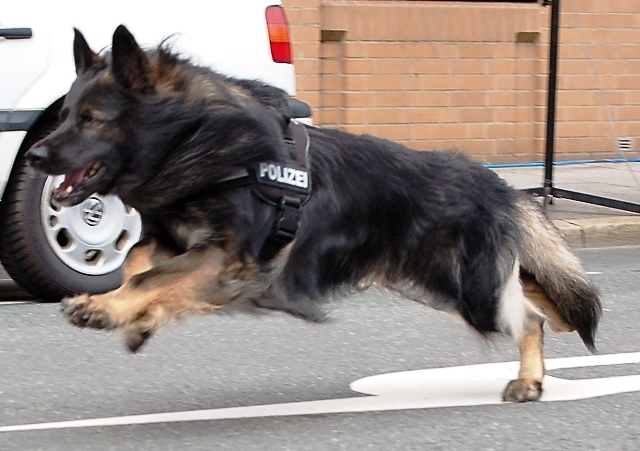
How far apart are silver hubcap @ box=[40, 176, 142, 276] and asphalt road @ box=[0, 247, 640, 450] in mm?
321

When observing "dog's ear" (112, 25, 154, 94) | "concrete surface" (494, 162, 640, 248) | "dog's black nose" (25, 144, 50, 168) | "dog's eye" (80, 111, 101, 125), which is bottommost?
"concrete surface" (494, 162, 640, 248)

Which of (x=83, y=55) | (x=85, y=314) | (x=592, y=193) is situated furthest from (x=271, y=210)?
(x=592, y=193)

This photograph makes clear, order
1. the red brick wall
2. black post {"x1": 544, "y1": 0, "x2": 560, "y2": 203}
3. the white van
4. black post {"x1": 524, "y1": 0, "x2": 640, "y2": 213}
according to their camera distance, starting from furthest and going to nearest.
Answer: the red brick wall, black post {"x1": 544, "y1": 0, "x2": 560, "y2": 203}, black post {"x1": 524, "y1": 0, "x2": 640, "y2": 213}, the white van

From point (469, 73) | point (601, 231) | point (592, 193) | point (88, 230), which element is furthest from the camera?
point (469, 73)

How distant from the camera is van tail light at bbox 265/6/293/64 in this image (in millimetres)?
7051

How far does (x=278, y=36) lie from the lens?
708 cm

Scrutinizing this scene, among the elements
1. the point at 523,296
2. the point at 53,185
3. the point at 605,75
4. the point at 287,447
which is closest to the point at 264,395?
the point at 287,447

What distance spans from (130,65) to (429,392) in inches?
72.5

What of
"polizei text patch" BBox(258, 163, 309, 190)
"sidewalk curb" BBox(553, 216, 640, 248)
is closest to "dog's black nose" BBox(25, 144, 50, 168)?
"polizei text patch" BBox(258, 163, 309, 190)

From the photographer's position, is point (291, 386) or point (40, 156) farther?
point (291, 386)

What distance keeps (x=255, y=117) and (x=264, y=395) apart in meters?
1.21

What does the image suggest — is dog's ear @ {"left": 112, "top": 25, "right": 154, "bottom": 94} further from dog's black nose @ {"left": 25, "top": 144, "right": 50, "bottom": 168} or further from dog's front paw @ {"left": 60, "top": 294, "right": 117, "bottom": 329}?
dog's front paw @ {"left": 60, "top": 294, "right": 117, "bottom": 329}

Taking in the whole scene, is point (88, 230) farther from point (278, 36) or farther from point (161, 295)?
point (161, 295)

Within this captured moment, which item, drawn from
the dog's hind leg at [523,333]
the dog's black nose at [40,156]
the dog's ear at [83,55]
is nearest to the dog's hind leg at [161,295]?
the dog's black nose at [40,156]
